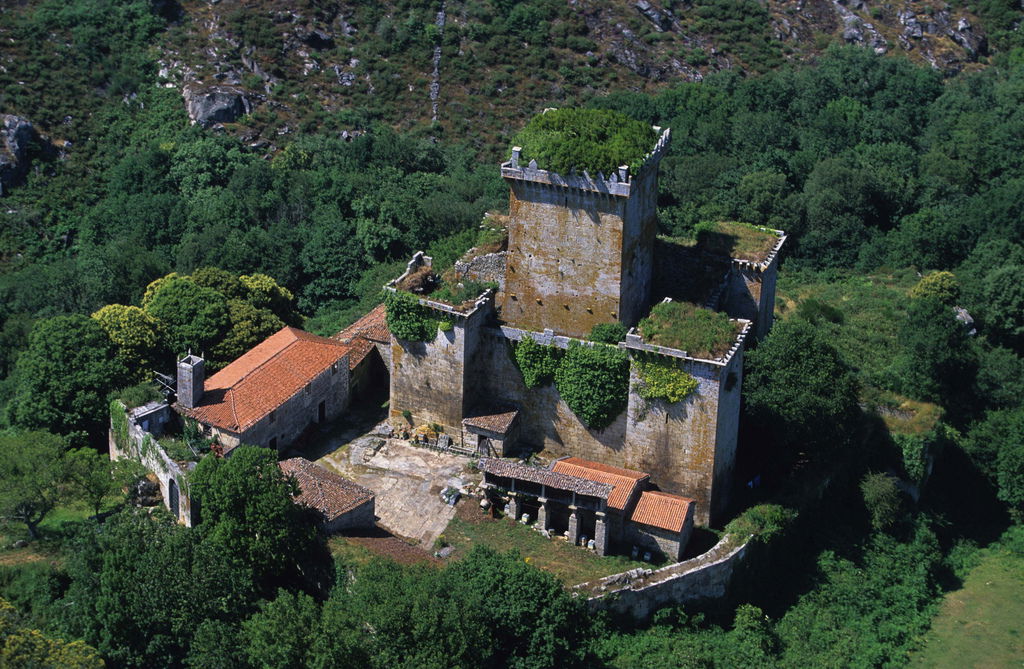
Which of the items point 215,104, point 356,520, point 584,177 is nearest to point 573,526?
point 356,520

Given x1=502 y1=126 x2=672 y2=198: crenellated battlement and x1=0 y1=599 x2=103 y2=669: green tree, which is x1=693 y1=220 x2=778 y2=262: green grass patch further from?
x1=0 y1=599 x2=103 y2=669: green tree

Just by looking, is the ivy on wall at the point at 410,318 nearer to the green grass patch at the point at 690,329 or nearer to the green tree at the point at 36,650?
the green grass patch at the point at 690,329

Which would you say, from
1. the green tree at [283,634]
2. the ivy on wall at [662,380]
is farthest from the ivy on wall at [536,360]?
the green tree at [283,634]

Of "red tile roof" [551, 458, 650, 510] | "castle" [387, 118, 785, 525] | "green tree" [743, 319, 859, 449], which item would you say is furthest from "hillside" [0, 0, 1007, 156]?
"red tile roof" [551, 458, 650, 510]

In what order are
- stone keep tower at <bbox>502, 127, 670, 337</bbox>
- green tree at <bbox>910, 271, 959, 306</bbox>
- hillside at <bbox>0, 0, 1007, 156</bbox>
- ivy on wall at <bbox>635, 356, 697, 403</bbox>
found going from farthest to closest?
hillside at <bbox>0, 0, 1007, 156</bbox>, green tree at <bbox>910, 271, 959, 306</bbox>, stone keep tower at <bbox>502, 127, 670, 337</bbox>, ivy on wall at <bbox>635, 356, 697, 403</bbox>

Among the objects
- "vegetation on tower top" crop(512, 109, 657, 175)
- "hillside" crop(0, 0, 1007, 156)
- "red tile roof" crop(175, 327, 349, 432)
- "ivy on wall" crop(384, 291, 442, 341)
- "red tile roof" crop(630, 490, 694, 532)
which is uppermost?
"vegetation on tower top" crop(512, 109, 657, 175)

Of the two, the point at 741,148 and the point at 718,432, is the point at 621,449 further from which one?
the point at 741,148

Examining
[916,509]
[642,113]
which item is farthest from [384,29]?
[916,509]
